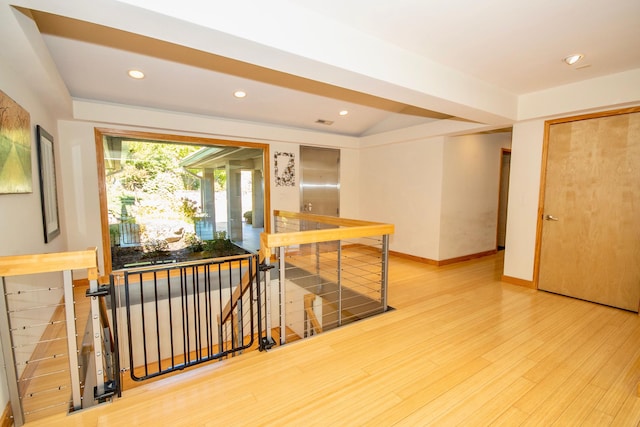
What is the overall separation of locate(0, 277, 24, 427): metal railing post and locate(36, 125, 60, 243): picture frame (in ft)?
5.59

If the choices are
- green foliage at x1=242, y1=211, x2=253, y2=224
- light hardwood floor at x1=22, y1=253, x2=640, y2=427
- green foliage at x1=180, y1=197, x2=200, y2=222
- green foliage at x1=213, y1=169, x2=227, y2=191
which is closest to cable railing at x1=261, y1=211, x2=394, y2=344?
light hardwood floor at x1=22, y1=253, x2=640, y2=427

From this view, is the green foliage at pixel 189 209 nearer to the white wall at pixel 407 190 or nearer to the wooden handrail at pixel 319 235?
the wooden handrail at pixel 319 235

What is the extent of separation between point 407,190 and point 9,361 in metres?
5.39

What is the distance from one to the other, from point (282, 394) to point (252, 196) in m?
4.13

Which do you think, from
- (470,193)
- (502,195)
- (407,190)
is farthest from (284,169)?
(502,195)

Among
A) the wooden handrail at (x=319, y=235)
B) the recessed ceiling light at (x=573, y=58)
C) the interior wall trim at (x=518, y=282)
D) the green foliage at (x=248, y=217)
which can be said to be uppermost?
the recessed ceiling light at (x=573, y=58)

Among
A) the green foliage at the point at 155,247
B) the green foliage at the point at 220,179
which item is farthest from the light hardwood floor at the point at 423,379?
the green foliage at the point at 220,179

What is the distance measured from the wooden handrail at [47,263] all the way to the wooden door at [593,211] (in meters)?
4.97

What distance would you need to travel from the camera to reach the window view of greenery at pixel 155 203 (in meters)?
4.30

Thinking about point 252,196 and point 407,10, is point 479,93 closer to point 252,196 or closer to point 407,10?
point 407,10

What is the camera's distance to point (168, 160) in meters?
4.61

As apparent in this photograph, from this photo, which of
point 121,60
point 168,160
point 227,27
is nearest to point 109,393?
point 227,27

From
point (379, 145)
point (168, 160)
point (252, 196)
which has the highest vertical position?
point (379, 145)

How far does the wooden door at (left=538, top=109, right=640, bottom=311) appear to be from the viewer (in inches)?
127
